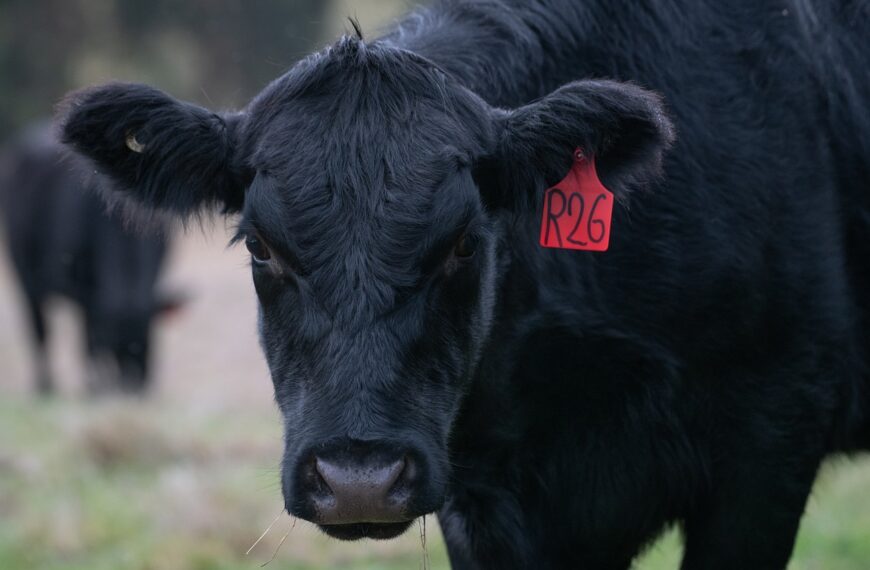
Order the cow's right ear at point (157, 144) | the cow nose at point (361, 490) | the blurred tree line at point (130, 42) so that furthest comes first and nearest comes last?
the blurred tree line at point (130, 42)
the cow's right ear at point (157, 144)
the cow nose at point (361, 490)

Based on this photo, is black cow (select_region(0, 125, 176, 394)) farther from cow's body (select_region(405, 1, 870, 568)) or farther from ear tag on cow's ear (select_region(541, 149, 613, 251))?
ear tag on cow's ear (select_region(541, 149, 613, 251))

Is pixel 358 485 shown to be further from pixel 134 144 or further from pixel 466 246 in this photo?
pixel 134 144

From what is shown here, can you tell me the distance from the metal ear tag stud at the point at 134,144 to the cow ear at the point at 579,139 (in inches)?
37.6

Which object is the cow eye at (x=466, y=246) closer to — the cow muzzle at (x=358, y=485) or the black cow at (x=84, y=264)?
the cow muzzle at (x=358, y=485)

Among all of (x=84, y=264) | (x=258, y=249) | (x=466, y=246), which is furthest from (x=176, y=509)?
(x=84, y=264)

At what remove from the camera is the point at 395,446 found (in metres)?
3.06

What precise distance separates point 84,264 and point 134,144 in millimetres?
11499

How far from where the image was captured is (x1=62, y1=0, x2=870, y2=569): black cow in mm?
3336

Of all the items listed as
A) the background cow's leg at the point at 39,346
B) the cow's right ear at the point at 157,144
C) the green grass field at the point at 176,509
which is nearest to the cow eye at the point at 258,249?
the cow's right ear at the point at 157,144

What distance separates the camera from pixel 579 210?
3.67 meters

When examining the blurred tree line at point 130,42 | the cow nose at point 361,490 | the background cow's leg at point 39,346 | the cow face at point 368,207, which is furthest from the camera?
the blurred tree line at point 130,42

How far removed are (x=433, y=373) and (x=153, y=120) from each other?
3.46 feet

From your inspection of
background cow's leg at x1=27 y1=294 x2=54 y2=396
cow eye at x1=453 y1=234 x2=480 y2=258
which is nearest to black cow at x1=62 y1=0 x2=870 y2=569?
cow eye at x1=453 y1=234 x2=480 y2=258

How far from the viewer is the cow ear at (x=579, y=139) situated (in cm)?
350
